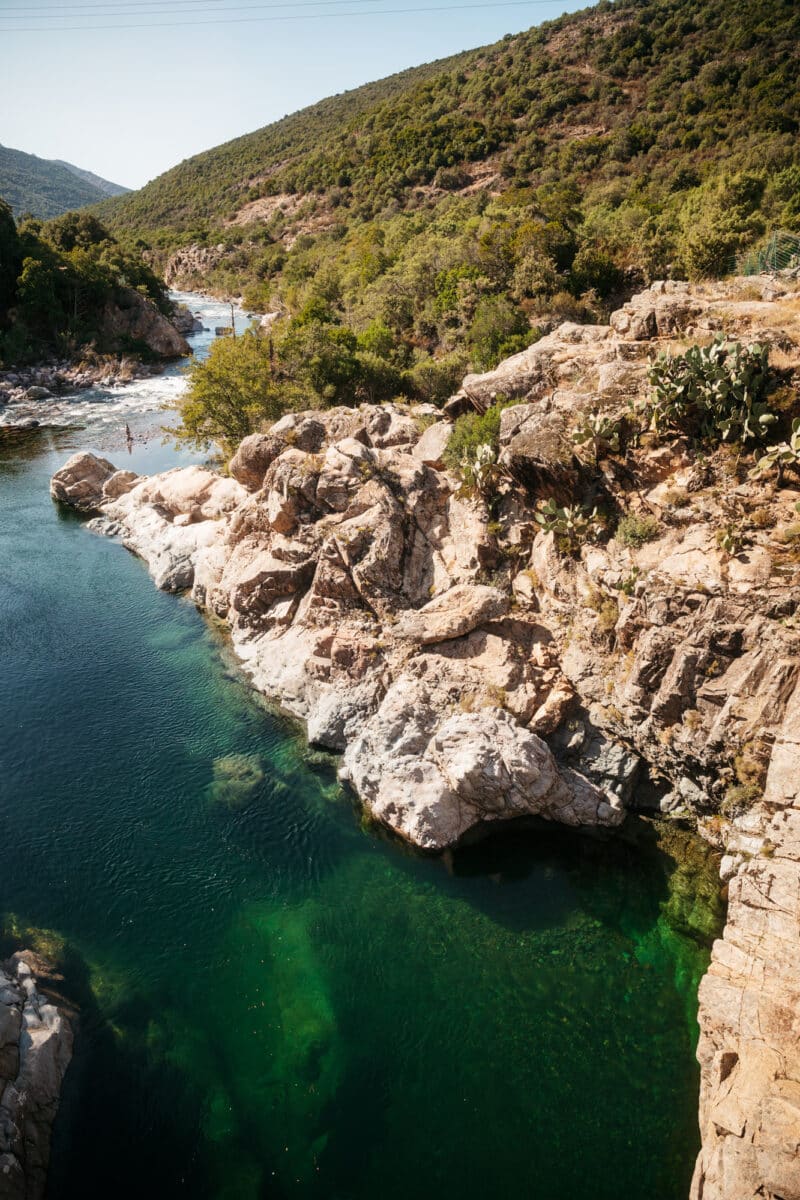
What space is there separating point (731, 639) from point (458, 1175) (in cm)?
1132

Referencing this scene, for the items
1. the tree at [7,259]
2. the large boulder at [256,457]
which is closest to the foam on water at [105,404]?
the tree at [7,259]

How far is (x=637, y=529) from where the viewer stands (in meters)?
16.3

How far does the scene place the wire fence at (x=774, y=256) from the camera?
23.2 meters

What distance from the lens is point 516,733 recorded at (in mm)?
14852

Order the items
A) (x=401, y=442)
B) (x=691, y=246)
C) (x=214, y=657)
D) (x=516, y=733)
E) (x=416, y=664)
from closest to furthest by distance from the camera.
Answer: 1. (x=516, y=733)
2. (x=416, y=664)
3. (x=214, y=657)
4. (x=401, y=442)
5. (x=691, y=246)

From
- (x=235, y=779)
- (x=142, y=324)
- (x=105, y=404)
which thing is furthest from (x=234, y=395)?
(x=142, y=324)

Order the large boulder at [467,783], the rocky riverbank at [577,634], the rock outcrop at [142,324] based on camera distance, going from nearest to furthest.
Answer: the rocky riverbank at [577,634]
the large boulder at [467,783]
the rock outcrop at [142,324]

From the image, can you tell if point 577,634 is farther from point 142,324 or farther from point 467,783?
point 142,324

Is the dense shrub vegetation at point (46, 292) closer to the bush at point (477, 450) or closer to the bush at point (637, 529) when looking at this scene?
the bush at point (477, 450)

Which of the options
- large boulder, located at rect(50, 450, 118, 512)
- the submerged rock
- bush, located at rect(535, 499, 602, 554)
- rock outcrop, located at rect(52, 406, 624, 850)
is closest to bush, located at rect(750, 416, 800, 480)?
bush, located at rect(535, 499, 602, 554)

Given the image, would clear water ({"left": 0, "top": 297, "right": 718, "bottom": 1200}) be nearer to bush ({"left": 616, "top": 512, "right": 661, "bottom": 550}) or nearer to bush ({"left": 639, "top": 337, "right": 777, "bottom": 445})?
bush ({"left": 616, "top": 512, "right": 661, "bottom": 550})

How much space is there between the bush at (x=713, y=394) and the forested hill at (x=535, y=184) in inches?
474

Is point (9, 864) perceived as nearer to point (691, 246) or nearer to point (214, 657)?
point (214, 657)

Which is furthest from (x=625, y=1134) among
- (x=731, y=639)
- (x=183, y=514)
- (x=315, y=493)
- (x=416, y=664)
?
(x=183, y=514)
